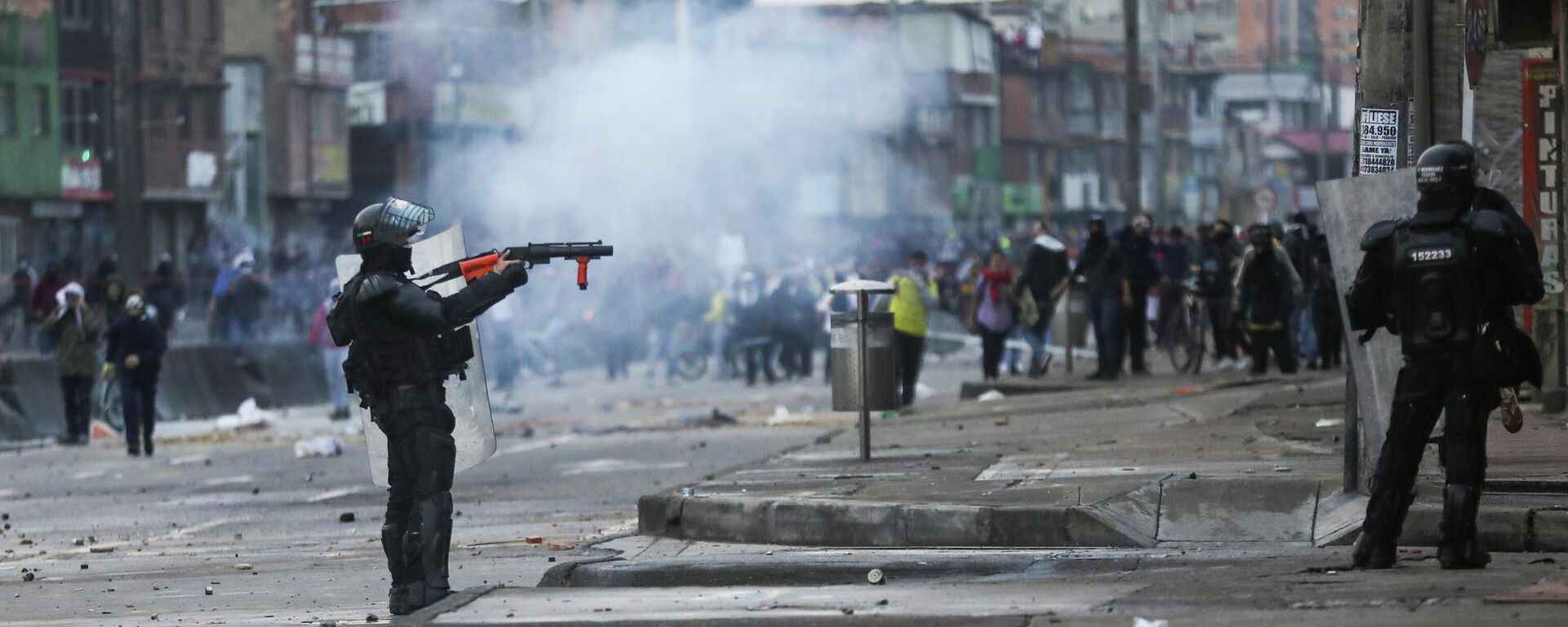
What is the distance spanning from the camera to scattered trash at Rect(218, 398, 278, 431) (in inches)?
918

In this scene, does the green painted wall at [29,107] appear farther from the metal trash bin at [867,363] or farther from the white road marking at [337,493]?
the metal trash bin at [867,363]

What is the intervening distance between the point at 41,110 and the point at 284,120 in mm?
10271

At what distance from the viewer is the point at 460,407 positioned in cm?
947

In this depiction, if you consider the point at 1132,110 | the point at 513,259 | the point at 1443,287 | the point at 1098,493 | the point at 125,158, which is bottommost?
the point at 1098,493

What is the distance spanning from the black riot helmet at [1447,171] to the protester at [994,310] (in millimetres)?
14433

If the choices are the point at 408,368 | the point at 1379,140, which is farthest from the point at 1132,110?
the point at 408,368

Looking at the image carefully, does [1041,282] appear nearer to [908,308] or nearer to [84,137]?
[908,308]

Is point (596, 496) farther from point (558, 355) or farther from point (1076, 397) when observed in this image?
point (558, 355)

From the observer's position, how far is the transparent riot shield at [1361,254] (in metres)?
9.03

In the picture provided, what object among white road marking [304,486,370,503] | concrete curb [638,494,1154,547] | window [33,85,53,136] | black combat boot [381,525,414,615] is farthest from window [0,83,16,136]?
black combat boot [381,525,414,615]

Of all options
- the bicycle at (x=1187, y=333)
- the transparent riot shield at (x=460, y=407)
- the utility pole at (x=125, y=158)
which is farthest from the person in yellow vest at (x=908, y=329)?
the utility pole at (x=125, y=158)

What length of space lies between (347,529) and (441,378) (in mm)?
4449

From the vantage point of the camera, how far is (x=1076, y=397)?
19.4m

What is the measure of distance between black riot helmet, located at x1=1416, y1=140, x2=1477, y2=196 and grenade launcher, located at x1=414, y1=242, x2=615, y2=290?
9.70ft
